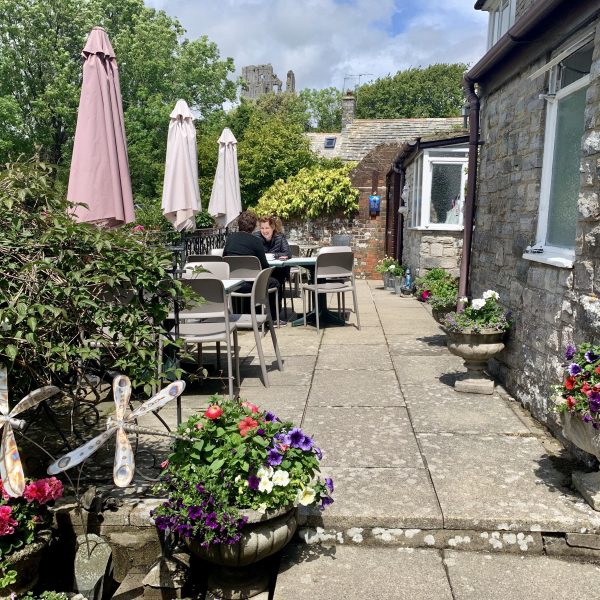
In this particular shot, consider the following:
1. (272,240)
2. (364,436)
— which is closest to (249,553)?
(364,436)

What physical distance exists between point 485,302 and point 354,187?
35.1 feet

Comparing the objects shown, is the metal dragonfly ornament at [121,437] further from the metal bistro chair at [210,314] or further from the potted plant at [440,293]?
the potted plant at [440,293]

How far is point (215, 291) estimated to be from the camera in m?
4.58

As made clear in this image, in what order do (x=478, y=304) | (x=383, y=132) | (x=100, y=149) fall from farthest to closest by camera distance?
1. (x=383, y=132)
2. (x=478, y=304)
3. (x=100, y=149)

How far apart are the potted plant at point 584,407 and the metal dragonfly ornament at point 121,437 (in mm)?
1975

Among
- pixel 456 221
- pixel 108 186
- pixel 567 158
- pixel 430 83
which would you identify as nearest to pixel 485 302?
pixel 567 158

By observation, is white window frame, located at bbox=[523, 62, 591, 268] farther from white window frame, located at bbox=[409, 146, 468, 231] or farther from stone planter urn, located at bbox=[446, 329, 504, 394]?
white window frame, located at bbox=[409, 146, 468, 231]

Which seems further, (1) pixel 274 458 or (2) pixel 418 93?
(2) pixel 418 93

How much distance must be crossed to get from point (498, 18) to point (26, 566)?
8.51 meters

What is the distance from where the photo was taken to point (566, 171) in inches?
160

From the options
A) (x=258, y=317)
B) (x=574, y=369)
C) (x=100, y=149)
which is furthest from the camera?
(x=258, y=317)

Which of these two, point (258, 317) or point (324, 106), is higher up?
point (324, 106)

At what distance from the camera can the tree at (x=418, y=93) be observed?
43.6 meters

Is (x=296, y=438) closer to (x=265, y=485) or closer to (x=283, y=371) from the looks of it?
(x=265, y=485)
